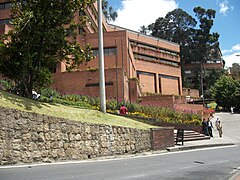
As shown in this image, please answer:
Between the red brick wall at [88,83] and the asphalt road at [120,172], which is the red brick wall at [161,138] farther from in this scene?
the red brick wall at [88,83]

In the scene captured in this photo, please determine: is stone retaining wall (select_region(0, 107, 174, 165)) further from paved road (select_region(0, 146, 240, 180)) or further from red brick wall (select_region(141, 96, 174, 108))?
red brick wall (select_region(141, 96, 174, 108))

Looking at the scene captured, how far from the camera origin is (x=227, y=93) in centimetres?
5197

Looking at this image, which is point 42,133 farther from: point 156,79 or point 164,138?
point 156,79

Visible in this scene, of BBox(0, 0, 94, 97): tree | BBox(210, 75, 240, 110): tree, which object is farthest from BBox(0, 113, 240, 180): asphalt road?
BBox(210, 75, 240, 110): tree

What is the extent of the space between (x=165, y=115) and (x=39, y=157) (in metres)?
16.1

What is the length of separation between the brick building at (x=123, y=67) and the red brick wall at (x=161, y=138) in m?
5.75

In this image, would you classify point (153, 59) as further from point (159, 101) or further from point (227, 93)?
point (159, 101)

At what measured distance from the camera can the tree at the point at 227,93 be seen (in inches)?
1997

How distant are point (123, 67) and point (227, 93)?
2682cm

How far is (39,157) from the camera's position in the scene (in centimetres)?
966

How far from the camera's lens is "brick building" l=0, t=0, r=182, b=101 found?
27.1 meters

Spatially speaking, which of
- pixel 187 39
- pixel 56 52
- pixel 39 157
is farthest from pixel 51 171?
pixel 187 39

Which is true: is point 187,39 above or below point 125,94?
above

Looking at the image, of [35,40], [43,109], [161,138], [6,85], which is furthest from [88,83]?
[43,109]
